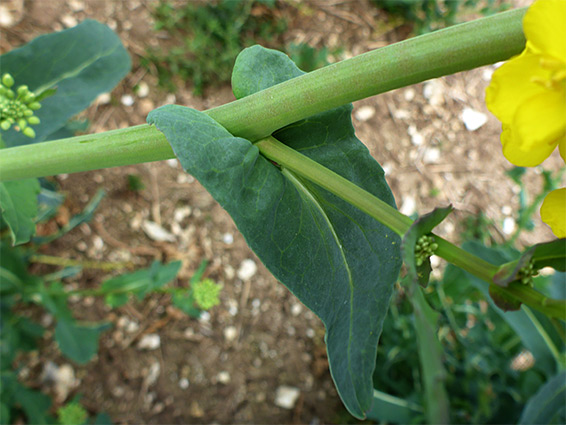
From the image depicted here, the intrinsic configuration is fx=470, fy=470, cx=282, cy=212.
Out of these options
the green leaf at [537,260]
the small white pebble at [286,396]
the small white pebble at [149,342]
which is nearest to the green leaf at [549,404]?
the green leaf at [537,260]

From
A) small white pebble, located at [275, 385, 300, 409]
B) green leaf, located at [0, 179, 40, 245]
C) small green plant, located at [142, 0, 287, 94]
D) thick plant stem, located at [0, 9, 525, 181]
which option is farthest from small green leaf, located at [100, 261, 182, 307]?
small green plant, located at [142, 0, 287, 94]

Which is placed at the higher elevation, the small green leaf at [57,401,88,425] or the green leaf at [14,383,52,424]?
the small green leaf at [57,401,88,425]

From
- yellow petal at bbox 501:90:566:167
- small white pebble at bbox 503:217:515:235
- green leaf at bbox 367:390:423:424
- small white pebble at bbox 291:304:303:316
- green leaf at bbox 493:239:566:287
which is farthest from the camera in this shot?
small white pebble at bbox 503:217:515:235

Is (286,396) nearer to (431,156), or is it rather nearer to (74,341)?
(74,341)

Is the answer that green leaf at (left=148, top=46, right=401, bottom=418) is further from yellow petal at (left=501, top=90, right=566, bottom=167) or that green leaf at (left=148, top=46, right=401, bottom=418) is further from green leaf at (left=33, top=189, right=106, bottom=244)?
green leaf at (left=33, top=189, right=106, bottom=244)

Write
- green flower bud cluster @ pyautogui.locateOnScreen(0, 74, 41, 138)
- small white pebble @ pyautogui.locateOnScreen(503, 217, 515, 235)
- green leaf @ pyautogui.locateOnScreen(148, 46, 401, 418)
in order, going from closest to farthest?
green leaf @ pyautogui.locateOnScreen(148, 46, 401, 418) → green flower bud cluster @ pyautogui.locateOnScreen(0, 74, 41, 138) → small white pebble @ pyautogui.locateOnScreen(503, 217, 515, 235)

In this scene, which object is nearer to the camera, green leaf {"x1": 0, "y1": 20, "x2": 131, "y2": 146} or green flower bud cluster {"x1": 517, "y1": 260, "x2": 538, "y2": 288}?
green flower bud cluster {"x1": 517, "y1": 260, "x2": 538, "y2": 288}

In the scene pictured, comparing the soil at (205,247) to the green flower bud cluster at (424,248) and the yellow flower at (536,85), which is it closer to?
the green flower bud cluster at (424,248)
